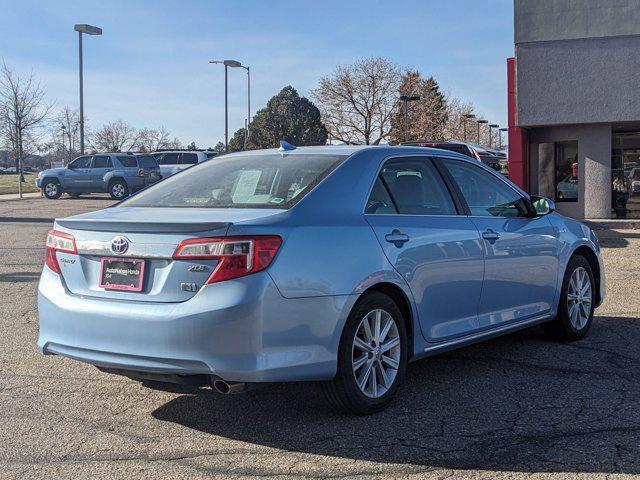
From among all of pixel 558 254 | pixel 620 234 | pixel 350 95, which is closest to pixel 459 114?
pixel 350 95

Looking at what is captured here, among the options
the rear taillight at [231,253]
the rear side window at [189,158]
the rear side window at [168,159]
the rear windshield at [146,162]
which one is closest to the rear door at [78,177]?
the rear windshield at [146,162]

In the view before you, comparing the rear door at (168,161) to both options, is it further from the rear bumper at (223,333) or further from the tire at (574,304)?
the rear bumper at (223,333)

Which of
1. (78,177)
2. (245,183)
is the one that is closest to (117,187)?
(78,177)

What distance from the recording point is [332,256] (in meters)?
4.63

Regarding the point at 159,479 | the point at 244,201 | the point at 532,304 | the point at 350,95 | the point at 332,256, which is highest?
the point at 350,95

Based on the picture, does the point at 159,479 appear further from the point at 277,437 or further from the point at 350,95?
the point at 350,95

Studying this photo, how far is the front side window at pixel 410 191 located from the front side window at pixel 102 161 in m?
30.6

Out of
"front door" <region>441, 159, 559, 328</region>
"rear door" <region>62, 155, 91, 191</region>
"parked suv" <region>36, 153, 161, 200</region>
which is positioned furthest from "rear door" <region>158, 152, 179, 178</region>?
"front door" <region>441, 159, 559, 328</region>

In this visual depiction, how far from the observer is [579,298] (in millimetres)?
7031

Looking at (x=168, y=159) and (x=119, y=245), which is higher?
(x=168, y=159)

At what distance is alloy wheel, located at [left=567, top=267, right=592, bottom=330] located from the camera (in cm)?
694

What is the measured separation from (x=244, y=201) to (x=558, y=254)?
9.51 ft

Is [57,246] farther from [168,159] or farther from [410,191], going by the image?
[168,159]

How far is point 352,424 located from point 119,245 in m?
1.63
